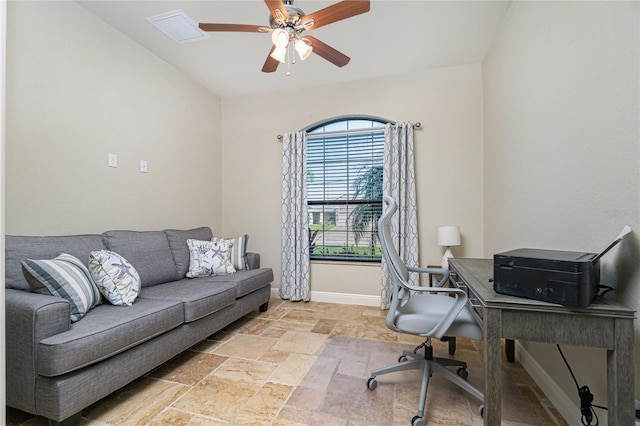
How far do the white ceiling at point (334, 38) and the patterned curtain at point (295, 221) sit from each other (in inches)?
34.9

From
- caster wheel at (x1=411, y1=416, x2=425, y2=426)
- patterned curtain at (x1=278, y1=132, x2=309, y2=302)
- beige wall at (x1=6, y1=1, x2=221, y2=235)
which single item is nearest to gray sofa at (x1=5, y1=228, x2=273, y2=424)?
beige wall at (x1=6, y1=1, x2=221, y2=235)

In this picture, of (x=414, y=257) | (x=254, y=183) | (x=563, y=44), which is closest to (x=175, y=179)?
(x=254, y=183)

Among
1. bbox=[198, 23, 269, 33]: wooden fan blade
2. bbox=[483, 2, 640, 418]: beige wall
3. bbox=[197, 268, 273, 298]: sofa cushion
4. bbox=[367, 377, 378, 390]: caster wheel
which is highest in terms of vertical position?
bbox=[198, 23, 269, 33]: wooden fan blade

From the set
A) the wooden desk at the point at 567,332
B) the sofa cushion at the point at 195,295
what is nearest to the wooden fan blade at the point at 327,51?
the wooden desk at the point at 567,332

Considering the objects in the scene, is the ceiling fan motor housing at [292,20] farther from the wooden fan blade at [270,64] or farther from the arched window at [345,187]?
the arched window at [345,187]

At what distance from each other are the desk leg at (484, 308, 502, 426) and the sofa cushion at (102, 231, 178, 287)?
2509mm

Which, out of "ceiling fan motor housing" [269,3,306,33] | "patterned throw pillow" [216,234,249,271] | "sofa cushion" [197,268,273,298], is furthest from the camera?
"patterned throw pillow" [216,234,249,271]

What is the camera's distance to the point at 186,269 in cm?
282

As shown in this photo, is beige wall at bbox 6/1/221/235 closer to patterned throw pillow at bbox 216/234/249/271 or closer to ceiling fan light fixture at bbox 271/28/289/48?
patterned throw pillow at bbox 216/234/249/271

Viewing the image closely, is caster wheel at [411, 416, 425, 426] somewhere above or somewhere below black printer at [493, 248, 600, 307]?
below

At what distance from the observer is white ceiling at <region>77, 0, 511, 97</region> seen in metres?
2.25

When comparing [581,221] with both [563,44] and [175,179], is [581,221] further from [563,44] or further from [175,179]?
[175,179]

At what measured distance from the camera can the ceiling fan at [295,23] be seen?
1.65 metres

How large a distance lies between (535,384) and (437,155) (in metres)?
2.30
